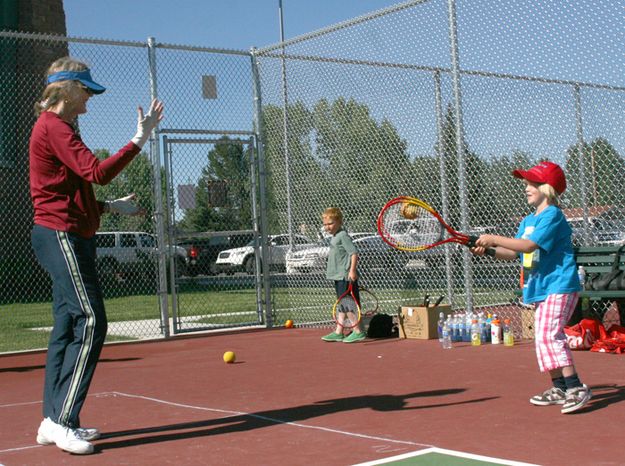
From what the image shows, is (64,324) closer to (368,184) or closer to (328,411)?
(328,411)

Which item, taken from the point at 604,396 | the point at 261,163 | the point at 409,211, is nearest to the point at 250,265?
the point at 261,163

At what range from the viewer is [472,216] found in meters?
10.9

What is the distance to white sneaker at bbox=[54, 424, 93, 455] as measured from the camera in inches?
205

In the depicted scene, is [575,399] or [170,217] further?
[170,217]

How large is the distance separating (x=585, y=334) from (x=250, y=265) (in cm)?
554

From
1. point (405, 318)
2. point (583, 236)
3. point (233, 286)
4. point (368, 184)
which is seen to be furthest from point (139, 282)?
point (583, 236)

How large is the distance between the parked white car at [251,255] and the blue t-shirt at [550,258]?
711cm

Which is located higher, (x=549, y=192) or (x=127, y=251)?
(x=549, y=192)

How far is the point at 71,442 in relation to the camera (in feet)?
17.1

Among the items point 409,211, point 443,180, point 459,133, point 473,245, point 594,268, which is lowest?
point 594,268

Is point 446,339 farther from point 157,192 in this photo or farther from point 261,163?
point 261,163

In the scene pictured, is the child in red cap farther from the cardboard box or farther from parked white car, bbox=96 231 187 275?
parked white car, bbox=96 231 187 275

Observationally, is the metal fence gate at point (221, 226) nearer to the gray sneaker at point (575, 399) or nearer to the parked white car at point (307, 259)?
the parked white car at point (307, 259)

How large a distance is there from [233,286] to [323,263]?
1.40 meters
